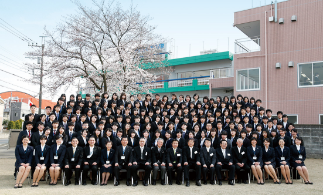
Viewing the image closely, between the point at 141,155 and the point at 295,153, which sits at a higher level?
the point at 295,153

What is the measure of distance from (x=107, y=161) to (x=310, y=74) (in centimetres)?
1131

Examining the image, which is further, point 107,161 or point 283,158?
point 283,158

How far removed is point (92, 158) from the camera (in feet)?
24.3

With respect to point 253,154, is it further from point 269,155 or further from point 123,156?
point 123,156

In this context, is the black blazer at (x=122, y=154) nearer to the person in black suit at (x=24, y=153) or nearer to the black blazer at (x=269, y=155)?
the person in black suit at (x=24, y=153)

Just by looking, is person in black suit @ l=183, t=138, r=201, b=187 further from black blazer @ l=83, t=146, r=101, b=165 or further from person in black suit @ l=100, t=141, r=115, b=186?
black blazer @ l=83, t=146, r=101, b=165

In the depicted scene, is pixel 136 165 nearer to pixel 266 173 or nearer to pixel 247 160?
pixel 247 160

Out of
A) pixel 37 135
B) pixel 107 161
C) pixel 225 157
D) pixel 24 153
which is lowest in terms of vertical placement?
pixel 107 161

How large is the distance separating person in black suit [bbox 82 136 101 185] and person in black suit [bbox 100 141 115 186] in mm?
158

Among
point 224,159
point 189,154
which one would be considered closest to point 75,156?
point 189,154

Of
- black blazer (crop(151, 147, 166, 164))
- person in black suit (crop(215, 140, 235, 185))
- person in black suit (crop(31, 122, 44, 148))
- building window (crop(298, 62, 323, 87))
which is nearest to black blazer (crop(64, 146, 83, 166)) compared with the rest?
person in black suit (crop(31, 122, 44, 148))

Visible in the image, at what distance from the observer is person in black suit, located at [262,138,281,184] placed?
7484mm

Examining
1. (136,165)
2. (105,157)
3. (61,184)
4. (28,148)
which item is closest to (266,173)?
(136,165)

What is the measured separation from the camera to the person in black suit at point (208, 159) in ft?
24.1
